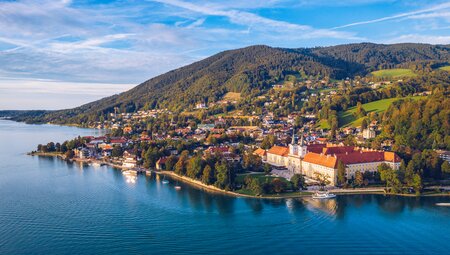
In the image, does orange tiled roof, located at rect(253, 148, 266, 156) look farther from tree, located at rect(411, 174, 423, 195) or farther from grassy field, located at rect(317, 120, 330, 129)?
grassy field, located at rect(317, 120, 330, 129)

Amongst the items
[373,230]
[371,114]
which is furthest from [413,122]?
[373,230]

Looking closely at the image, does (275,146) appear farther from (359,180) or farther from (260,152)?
(359,180)

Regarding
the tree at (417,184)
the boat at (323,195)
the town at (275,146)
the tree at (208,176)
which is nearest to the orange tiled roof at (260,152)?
the town at (275,146)

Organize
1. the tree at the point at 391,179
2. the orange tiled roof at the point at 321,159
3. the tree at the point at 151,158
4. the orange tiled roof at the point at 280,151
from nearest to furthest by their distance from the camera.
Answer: the tree at the point at 391,179, the orange tiled roof at the point at 321,159, the orange tiled roof at the point at 280,151, the tree at the point at 151,158

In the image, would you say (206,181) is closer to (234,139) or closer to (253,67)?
(234,139)

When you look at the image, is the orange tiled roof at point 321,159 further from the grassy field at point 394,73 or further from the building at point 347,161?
the grassy field at point 394,73

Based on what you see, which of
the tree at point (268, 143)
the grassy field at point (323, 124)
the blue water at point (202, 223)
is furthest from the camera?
the grassy field at point (323, 124)

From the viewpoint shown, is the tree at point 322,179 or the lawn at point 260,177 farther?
the lawn at point 260,177
